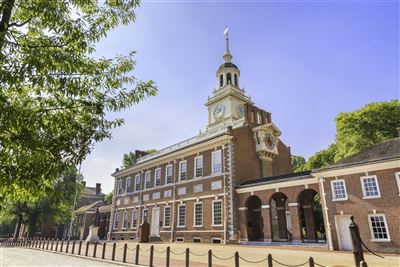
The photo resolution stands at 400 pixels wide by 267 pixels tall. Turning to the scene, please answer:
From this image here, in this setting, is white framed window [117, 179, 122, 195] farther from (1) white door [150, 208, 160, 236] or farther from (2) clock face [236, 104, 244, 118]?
(2) clock face [236, 104, 244, 118]

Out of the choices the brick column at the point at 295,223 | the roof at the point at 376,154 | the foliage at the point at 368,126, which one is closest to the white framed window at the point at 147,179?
the brick column at the point at 295,223

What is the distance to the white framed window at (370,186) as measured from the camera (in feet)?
52.7

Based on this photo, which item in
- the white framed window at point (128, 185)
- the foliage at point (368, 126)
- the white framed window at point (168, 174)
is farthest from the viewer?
the white framed window at point (128, 185)

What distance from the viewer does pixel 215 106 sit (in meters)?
40.2

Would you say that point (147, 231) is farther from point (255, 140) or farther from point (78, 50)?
point (78, 50)

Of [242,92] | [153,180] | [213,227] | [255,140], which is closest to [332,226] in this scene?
[213,227]

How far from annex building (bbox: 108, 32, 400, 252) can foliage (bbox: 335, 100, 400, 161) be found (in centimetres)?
695

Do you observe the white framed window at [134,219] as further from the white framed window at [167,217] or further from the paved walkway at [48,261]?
the paved walkway at [48,261]

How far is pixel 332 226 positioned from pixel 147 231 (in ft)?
54.5

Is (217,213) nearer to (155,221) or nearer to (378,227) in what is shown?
(155,221)

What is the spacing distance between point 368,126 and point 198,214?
2187 cm

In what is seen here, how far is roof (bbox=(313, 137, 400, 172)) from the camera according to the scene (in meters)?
16.2

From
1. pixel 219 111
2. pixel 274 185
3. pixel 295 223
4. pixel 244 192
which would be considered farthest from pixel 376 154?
pixel 219 111

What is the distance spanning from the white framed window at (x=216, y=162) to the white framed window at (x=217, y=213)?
2.99m
